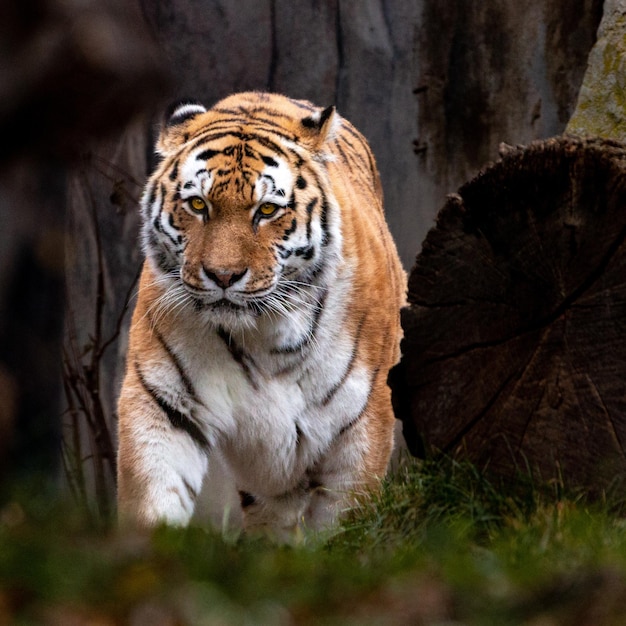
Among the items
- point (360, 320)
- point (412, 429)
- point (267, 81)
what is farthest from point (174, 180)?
point (267, 81)

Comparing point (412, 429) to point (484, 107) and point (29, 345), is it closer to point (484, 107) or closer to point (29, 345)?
point (29, 345)

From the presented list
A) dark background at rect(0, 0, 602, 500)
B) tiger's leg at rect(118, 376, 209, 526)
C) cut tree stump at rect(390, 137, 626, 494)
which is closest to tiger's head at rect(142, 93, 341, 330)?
tiger's leg at rect(118, 376, 209, 526)

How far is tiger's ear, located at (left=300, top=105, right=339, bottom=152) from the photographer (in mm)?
4535

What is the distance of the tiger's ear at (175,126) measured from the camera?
179 inches

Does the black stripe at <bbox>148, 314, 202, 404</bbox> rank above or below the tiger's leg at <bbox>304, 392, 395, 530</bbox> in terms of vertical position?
above

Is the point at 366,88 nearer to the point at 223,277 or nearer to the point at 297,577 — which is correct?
the point at 223,277

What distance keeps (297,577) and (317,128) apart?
2.65 meters

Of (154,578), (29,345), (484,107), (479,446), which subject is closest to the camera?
(29,345)

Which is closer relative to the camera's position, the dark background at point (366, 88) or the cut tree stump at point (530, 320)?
the cut tree stump at point (530, 320)

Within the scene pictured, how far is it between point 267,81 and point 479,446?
347 cm

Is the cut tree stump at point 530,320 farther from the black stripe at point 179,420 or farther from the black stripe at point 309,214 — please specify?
the black stripe at point 179,420

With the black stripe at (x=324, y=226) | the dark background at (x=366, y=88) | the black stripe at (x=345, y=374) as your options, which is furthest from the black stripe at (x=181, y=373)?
the dark background at (x=366, y=88)

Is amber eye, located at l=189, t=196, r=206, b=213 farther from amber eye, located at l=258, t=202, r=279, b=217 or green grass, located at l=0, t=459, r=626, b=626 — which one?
green grass, located at l=0, t=459, r=626, b=626

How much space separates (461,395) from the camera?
3523 millimetres
